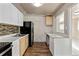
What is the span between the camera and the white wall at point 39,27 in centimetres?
982

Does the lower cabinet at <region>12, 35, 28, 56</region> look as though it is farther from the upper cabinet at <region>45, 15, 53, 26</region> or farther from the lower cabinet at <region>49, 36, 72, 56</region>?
the upper cabinet at <region>45, 15, 53, 26</region>

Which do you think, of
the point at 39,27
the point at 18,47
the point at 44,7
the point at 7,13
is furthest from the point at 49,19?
the point at 7,13

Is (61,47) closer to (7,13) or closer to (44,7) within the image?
(7,13)

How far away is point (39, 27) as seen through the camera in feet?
32.5

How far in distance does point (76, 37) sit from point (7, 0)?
18.0 feet

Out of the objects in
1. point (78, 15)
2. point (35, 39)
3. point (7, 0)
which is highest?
point (78, 15)

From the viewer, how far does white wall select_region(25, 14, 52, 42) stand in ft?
32.2

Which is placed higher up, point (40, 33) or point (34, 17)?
point (34, 17)

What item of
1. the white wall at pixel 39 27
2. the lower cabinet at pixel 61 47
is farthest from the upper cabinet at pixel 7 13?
the white wall at pixel 39 27

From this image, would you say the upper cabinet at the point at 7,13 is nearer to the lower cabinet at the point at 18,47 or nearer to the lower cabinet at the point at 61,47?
the lower cabinet at the point at 18,47

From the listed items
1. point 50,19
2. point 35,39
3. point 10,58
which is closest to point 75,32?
point 50,19

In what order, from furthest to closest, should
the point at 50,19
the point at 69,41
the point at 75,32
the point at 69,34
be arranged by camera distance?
the point at 50,19 → the point at 75,32 → the point at 69,34 → the point at 69,41

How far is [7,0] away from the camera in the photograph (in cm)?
98

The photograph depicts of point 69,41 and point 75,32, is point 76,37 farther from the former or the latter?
point 69,41
